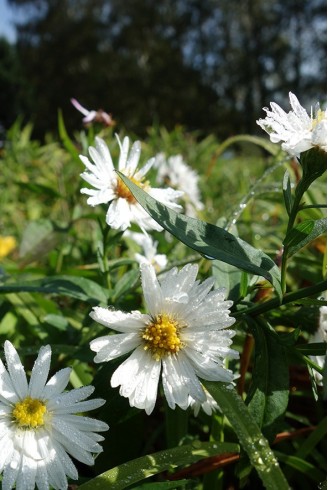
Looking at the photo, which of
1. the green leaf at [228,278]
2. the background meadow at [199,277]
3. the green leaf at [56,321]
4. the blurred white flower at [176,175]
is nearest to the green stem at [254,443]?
the background meadow at [199,277]

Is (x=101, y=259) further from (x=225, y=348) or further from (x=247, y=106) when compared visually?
(x=247, y=106)

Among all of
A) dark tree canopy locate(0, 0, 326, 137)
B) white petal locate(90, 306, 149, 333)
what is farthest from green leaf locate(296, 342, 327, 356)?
dark tree canopy locate(0, 0, 326, 137)

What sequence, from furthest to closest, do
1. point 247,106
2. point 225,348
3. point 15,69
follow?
point 247,106, point 15,69, point 225,348

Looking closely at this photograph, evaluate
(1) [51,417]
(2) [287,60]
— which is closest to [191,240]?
(1) [51,417]

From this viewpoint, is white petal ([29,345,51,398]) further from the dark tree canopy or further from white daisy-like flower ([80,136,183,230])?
the dark tree canopy

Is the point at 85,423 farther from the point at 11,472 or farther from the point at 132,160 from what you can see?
the point at 132,160

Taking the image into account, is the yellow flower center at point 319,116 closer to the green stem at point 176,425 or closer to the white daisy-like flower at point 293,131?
the white daisy-like flower at point 293,131
